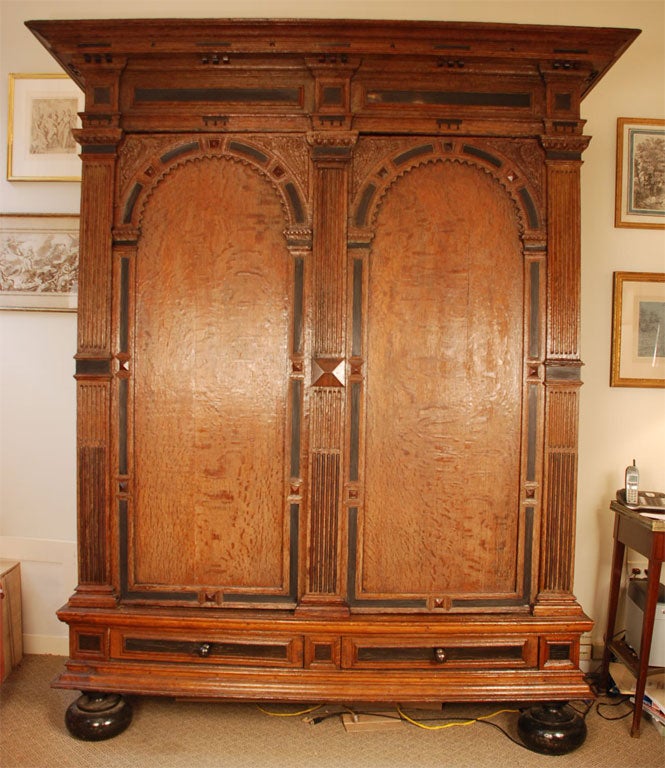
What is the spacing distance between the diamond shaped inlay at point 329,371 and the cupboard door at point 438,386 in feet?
0.38

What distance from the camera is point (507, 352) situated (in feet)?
7.61

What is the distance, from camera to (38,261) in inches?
118

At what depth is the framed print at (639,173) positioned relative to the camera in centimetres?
289

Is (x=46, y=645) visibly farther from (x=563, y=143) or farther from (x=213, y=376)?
(x=563, y=143)

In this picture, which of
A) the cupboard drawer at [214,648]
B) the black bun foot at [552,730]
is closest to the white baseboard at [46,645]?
the cupboard drawer at [214,648]

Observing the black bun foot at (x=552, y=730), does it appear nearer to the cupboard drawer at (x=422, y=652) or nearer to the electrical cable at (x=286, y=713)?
the cupboard drawer at (x=422, y=652)

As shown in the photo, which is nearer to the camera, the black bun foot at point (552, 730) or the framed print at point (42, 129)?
the black bun foot at point (552, 730)

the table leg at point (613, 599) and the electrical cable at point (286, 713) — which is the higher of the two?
the table leg at point (613, 599)

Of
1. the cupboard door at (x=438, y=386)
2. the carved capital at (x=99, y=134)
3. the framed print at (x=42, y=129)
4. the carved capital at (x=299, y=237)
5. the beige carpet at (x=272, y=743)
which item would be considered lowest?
the beige carpet at (x=272, y=743)

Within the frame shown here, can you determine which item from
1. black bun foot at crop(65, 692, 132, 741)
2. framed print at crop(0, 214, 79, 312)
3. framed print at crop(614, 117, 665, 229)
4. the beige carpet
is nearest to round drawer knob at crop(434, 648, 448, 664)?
the beige carpet

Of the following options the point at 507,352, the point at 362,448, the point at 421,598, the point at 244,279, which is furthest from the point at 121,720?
the point at 507,352

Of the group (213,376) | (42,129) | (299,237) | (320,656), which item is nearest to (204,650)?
(320,656)

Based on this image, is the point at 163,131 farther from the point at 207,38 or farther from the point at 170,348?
the point at 170,348

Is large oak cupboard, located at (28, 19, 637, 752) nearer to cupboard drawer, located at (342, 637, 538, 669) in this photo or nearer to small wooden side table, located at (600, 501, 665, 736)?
cupboard drawer, located at (342, 637, 538, 669)
